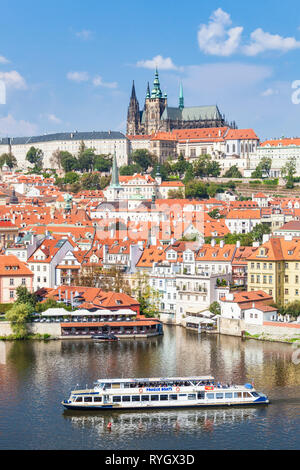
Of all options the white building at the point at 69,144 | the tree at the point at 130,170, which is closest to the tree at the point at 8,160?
the white building at the point at 69,144

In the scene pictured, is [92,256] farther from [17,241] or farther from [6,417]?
[6,417]

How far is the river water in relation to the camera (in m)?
29.5

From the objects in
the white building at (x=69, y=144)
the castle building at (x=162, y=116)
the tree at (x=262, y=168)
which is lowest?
A: the tree at (x=262, y=168)

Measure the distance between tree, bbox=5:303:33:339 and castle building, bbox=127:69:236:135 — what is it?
11582 cm

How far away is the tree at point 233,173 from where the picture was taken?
129 meters

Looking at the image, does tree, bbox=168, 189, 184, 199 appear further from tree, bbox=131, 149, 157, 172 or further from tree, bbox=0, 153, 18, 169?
tree, bbox=0, 153, 18, 169

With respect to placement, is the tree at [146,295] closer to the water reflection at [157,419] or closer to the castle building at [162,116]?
the water reflection at [157,419]

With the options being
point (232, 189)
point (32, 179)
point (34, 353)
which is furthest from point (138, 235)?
point (32, 179)

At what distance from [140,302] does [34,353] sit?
382 inches

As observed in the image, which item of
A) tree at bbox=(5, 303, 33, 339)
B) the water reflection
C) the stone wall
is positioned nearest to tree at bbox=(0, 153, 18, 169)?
tree at bbox=(5, 303, 33, 339)

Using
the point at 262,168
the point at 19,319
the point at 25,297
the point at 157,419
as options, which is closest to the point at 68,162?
the point at 262,168

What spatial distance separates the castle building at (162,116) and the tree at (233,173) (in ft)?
90.5
